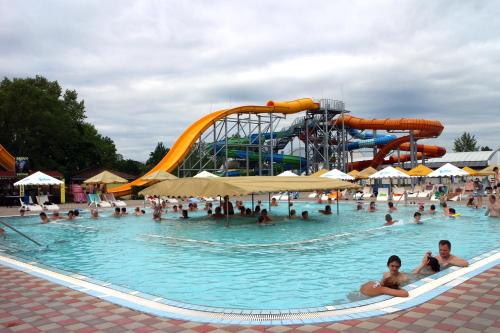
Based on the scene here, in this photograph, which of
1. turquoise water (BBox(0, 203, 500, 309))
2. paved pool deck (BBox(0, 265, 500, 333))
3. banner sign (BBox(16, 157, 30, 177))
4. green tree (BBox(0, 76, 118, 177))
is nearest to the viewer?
paved pool deck (BBox(0, 265, 500, 333))

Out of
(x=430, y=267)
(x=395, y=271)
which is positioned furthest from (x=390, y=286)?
(x=430, y=267)

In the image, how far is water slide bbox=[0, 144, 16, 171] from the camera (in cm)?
3097

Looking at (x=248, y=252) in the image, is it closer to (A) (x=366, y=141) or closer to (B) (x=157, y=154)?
(A) (x=366, y=141)

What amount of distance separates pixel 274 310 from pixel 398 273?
7.34ft

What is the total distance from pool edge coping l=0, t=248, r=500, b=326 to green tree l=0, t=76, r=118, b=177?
109 feet

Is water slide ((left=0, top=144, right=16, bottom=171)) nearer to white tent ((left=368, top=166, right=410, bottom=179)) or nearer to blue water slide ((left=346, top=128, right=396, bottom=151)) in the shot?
white tent ((left=368, top=166, right=410, bottom=179))

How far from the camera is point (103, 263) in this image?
987 cm

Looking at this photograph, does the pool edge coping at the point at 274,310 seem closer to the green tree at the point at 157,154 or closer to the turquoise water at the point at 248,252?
the turquoise water at the point at 248,252

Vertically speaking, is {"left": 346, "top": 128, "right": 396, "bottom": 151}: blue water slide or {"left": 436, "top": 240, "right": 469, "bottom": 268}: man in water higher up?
A: {"left": 346, "top": 128, "right": 396, "bottom": 151}: blue water slide

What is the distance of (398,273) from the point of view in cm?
648

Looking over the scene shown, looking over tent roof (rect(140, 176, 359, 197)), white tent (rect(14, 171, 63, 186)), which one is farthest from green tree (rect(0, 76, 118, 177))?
tent roof (rect(140, 176, 359, 197))

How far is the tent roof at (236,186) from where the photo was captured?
48.0 ft

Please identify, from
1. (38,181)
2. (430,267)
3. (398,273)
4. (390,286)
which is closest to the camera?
(390,286)

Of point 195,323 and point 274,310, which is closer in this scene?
point 195,323
